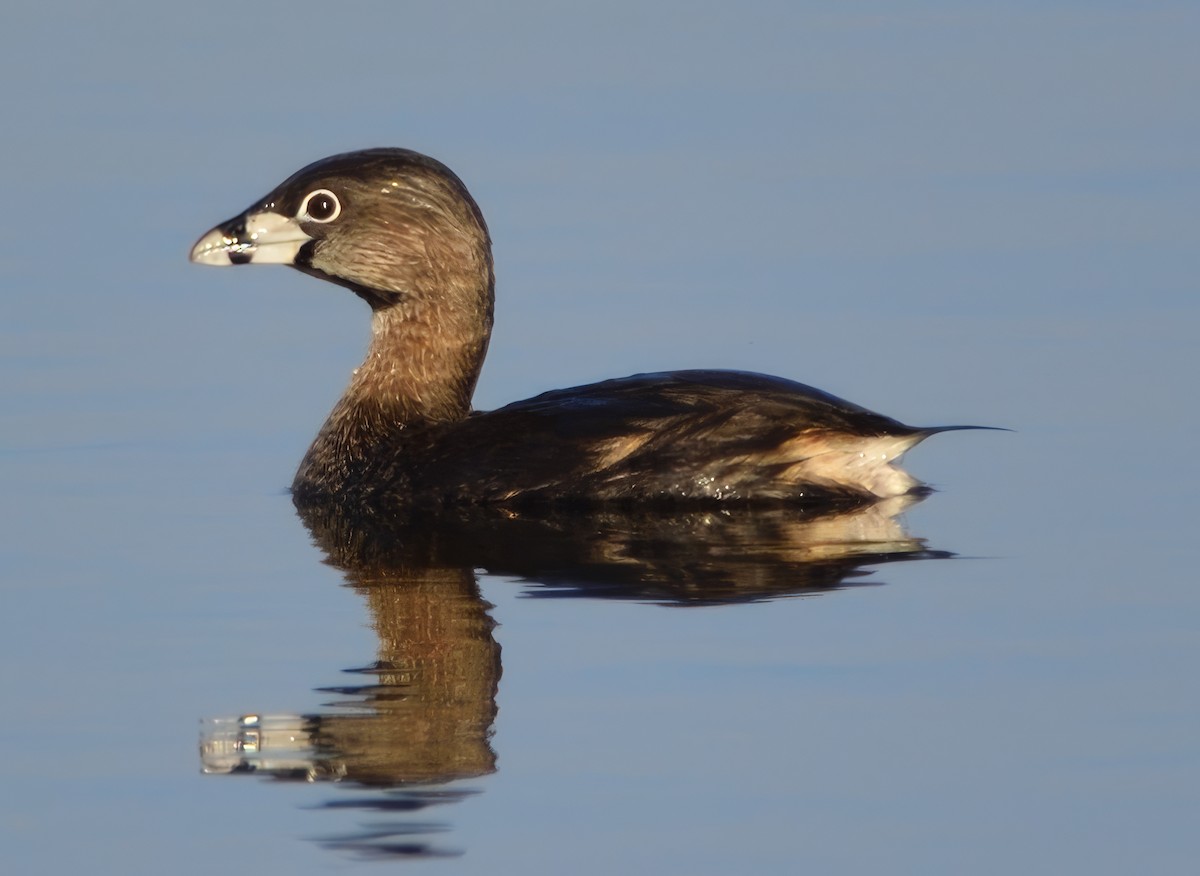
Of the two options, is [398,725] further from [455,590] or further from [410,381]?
[410,381]

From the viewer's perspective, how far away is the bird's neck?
12.2 meters

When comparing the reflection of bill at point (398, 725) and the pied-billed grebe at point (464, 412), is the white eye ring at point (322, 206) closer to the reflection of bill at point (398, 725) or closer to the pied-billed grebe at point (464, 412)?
the pied-billed grebe at point (464, 412)

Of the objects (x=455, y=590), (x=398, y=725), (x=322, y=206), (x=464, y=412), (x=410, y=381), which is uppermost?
(x=322, y=206)

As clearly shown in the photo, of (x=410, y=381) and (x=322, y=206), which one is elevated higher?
(x=322, y=206)

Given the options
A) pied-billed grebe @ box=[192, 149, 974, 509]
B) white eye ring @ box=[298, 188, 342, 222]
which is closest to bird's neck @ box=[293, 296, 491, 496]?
pied-billed grebe @ box=[192, 149, 974, 509]

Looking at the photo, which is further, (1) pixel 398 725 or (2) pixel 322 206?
(2) pixel 322 206

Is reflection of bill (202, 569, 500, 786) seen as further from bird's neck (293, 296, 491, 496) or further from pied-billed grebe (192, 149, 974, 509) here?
bird's neck (293, 296, 491, 496)

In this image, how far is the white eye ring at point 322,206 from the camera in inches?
483

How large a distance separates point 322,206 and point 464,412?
1161mm

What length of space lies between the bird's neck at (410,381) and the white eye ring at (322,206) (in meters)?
0.52

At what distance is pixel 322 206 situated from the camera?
12.3 m

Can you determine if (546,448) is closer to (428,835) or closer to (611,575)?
(611,575)

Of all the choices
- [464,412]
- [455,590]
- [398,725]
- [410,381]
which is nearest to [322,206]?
[410,381]

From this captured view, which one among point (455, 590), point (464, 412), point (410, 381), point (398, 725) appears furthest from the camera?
point (464, 412)
